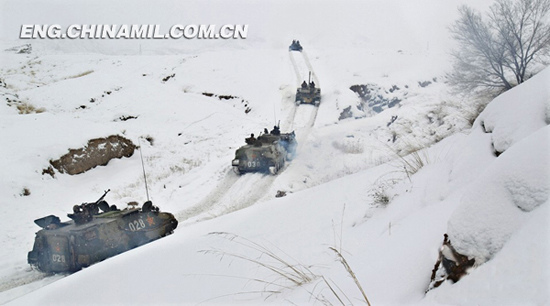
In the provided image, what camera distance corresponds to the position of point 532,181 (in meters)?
1.87

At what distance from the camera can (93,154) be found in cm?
1686

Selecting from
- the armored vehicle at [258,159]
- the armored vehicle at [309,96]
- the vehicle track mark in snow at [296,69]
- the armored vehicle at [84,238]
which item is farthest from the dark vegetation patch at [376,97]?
the armored vehicle at [84,238]

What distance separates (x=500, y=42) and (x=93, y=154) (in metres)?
18.9

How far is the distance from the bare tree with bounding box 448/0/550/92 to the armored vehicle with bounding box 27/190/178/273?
50.6 ft

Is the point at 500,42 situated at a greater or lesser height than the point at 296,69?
lesser

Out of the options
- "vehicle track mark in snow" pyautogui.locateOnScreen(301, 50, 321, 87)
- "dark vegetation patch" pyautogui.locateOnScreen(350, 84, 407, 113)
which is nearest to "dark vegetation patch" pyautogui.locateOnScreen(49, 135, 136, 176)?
"dark vegetation patch" pyautogui.locateOnScreen(350, 84, 407, 113)

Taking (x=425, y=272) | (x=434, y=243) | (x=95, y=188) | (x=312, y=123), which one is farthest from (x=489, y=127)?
(x=312, y=123)

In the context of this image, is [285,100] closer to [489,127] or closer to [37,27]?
[37,27]

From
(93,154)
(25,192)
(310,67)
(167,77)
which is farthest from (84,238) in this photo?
(310,67)

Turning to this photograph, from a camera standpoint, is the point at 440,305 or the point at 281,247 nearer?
the point at 440,305

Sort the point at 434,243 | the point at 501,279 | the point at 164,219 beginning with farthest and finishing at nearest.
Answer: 1. the point at 164,219
2. the point at 434,243
3. the point at 501,279

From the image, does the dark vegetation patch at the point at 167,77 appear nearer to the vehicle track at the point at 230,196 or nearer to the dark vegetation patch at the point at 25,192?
the vehicle track at the point at 230,196

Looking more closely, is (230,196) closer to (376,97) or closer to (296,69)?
(376,97)

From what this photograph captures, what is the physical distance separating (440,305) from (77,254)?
786 centimetres
